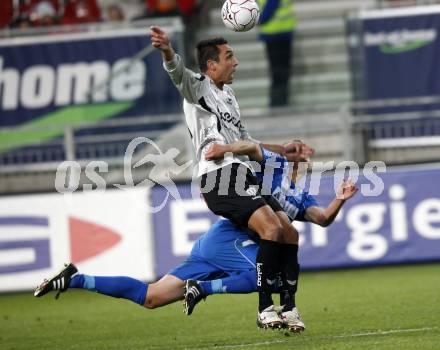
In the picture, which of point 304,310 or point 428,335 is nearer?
point 428,335

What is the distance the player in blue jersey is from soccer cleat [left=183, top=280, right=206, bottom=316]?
0.7 inches

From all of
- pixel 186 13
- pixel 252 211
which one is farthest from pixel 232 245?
pixel 186 13

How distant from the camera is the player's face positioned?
816 centimetres

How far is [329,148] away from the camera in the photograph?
15.1m

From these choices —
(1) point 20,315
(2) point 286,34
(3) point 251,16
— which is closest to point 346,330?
(3) point 251,16

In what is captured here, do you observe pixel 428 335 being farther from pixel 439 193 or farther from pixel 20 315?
pixel 439 193

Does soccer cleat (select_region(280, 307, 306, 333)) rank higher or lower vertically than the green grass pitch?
higher

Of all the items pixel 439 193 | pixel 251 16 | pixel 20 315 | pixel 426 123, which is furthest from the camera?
pixel 426 123

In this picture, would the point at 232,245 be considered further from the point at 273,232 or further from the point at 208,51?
the point at 208,51

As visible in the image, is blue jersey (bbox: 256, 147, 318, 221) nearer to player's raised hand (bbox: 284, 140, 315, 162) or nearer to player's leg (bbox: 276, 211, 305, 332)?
player's raised hand (bbox: 284, 140, 315, 162)

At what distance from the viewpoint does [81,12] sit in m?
17.5

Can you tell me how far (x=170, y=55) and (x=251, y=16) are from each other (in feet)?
3.32

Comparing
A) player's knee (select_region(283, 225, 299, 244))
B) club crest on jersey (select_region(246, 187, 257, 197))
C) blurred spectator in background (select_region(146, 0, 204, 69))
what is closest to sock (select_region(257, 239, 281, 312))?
player's knee (select_region(283, 225, 299, 244))

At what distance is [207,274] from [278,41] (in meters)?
8.78
